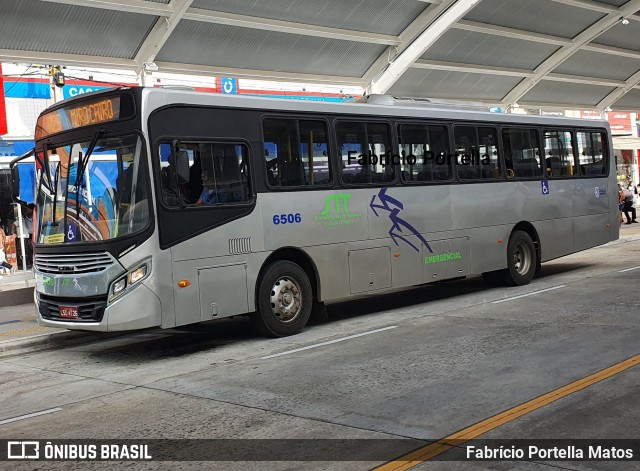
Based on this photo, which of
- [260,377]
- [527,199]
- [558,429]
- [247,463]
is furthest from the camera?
[527,199]

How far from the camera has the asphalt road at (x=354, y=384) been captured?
5.81 metres

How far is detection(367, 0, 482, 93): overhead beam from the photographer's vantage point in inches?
1016

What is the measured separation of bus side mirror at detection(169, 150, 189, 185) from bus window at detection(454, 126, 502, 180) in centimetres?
569

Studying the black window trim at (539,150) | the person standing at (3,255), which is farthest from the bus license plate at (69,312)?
the person standing at (3,255)

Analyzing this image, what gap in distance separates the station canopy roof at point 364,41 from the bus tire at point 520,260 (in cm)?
1088

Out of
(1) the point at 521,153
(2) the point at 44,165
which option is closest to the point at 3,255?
(2) the point at 44,165

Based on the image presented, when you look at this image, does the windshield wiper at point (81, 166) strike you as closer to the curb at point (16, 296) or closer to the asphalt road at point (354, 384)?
the asphalt road at point (354, 384)

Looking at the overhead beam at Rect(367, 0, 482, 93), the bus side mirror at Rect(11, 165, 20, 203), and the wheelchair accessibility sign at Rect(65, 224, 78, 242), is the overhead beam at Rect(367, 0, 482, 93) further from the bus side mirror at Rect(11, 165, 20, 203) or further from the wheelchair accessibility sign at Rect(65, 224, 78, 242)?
the wheelchair accessibility sign at Rect(65, 224, 78, 242)

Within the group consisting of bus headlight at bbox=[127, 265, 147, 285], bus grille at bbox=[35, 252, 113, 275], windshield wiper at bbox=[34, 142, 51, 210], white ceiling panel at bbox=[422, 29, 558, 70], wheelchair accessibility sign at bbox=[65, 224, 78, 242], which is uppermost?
white ceiling panel at bbox=[422, 29, 558, 70]

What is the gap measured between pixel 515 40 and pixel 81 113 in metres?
23.7

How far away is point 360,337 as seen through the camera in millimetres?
10305

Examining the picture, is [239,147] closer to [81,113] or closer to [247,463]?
[81,113]

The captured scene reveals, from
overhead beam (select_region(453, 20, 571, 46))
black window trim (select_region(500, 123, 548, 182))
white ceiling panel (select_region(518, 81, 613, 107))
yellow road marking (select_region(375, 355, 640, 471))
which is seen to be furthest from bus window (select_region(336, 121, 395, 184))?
white ceiling panel (select_region(518, 81, 613, 107))

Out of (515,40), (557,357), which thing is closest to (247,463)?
(557,357)
